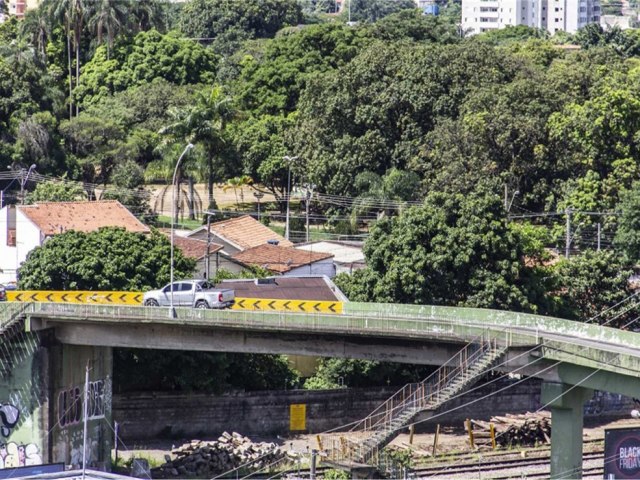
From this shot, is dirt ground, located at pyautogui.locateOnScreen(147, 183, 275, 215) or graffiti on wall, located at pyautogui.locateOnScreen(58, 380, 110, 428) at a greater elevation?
dirt ground, located at pyautogui.locateOnScreen(147, 183, 275, 215)

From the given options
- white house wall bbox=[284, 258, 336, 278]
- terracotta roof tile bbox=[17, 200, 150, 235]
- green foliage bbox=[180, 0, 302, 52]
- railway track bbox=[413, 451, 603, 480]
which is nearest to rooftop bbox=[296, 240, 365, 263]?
white house wall bbox=[284, 258, 336, 278]

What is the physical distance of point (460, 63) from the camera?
12156 cm

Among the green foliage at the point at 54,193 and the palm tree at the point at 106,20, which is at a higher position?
the palm tree at the point at 106,20

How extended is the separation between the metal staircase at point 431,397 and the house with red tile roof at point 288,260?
1153 inches

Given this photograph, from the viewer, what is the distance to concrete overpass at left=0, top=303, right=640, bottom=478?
204 ft

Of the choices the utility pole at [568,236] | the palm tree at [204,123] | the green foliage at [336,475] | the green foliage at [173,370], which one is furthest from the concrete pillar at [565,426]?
the palm tree at [204,123]

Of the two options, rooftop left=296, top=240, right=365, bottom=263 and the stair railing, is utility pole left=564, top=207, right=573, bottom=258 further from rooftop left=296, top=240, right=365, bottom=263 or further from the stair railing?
the stair railing

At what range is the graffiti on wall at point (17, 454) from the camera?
71.4 meters

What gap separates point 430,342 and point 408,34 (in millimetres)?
86809

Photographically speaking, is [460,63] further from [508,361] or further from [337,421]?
[508,361]

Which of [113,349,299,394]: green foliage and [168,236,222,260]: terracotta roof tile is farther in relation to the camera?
[168,236,222,260]: terracotta roof tile

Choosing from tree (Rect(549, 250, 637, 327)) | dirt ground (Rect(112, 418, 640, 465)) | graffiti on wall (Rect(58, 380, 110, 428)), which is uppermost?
tree (Rect(549, 250, 637, 327))

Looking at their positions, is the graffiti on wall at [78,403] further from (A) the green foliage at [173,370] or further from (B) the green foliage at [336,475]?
(B) the green foliage at [336,475]

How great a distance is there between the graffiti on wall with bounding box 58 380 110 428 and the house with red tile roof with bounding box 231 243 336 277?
→ 2250cm
